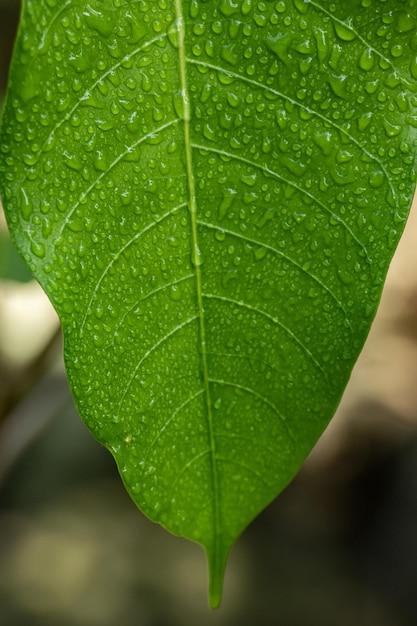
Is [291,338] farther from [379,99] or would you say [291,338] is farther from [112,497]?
[112,497]

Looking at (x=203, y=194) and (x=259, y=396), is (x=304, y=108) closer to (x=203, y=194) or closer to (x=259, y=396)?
(x=203, y=194)

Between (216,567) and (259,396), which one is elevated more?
(259,396)

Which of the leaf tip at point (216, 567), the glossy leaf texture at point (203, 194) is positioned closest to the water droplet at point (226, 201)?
the glossy leaf texture at point (203, 194)

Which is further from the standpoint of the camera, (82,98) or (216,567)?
(216,567)

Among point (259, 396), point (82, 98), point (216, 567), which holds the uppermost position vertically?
point (82, 98)

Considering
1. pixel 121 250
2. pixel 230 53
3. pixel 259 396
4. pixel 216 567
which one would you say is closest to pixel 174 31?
pixel 230 53

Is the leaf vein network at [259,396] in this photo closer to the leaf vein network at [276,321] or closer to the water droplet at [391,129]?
the leaf vein network at [276,321]

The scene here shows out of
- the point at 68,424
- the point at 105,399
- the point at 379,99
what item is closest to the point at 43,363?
the point at 105,399

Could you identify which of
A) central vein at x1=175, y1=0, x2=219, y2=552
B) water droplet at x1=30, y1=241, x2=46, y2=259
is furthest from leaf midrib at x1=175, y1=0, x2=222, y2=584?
water droplet at x1=30, y1=241, x2=46, y2=259
